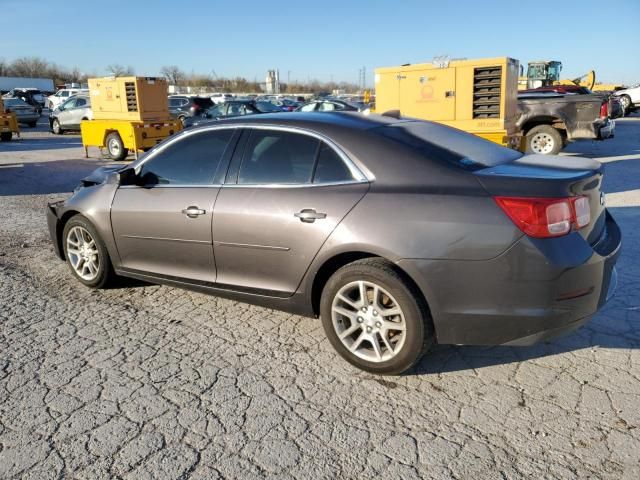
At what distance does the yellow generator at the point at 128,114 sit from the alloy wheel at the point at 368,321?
37.9ft

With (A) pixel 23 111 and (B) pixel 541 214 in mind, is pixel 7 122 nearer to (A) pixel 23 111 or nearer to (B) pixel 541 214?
(A) pixel 23 111

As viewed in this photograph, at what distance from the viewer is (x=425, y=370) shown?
341 centimetres

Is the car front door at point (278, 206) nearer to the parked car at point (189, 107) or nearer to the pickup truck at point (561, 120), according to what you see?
the pickup truck at point (561, 120)

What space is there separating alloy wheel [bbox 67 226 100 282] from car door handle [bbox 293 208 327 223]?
7.44ft

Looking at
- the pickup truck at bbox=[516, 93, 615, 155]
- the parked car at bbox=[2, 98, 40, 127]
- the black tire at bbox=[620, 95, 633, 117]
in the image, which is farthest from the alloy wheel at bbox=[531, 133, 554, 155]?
the parked car at bbox=[2, 98, 40, 127]

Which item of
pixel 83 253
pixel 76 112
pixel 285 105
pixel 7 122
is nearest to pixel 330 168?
pixel 83 253

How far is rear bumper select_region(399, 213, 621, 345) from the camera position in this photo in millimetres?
2842

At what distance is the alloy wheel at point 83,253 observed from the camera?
191 inches

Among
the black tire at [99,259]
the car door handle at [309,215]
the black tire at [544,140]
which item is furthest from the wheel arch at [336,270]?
the black tire at [544,140]

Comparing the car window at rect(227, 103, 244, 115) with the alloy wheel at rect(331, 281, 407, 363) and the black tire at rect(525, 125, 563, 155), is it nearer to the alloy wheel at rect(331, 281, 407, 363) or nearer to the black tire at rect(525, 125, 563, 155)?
the black tire at rect(525, 125, 563, 155)

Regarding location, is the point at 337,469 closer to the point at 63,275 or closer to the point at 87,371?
the point at 87,371

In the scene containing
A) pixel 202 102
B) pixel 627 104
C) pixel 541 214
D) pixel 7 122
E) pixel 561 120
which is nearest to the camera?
pixel 541 214

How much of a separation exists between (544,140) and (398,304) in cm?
1096

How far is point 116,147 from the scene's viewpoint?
1431 cm
